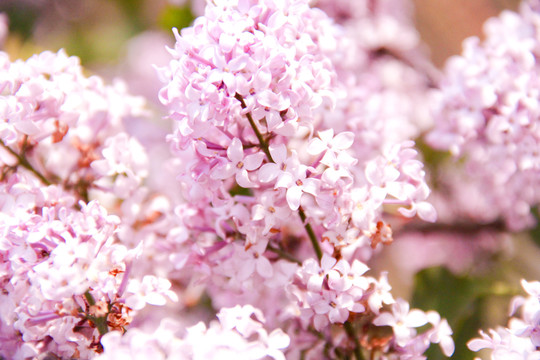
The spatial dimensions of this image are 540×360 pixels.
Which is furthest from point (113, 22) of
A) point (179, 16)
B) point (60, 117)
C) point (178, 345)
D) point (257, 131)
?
point (178, 345)

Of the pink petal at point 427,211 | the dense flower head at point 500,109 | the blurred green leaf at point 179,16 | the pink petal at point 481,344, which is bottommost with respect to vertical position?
the pink petal at point 481,344

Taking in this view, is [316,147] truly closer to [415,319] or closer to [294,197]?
[294,197]

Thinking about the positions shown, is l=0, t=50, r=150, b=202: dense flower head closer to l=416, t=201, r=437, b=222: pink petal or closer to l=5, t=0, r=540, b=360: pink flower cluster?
l=5, t=0, r=540, b=360: pink flower cluster

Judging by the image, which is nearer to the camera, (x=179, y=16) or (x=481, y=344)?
(x=481, y=344)

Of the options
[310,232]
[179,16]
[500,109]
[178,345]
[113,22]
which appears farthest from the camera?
[113,22]

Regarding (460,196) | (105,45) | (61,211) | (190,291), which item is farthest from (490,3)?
(61,211)

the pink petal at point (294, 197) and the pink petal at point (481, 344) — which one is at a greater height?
the pink petal at point (294, 197)

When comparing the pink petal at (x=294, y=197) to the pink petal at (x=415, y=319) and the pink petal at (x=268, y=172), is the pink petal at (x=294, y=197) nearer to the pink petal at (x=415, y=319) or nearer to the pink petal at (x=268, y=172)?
the pink petal at (x=268, y=172)

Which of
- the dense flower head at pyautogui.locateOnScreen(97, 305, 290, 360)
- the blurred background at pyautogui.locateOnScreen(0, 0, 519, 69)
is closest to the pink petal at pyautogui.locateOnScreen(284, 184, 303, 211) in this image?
the dense flower head at pyautogui.locateOnScreen(97, 305, 290, 360)

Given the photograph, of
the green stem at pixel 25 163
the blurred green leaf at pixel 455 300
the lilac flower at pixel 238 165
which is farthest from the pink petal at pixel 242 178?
the blurred green leaf at pixel 455 300
